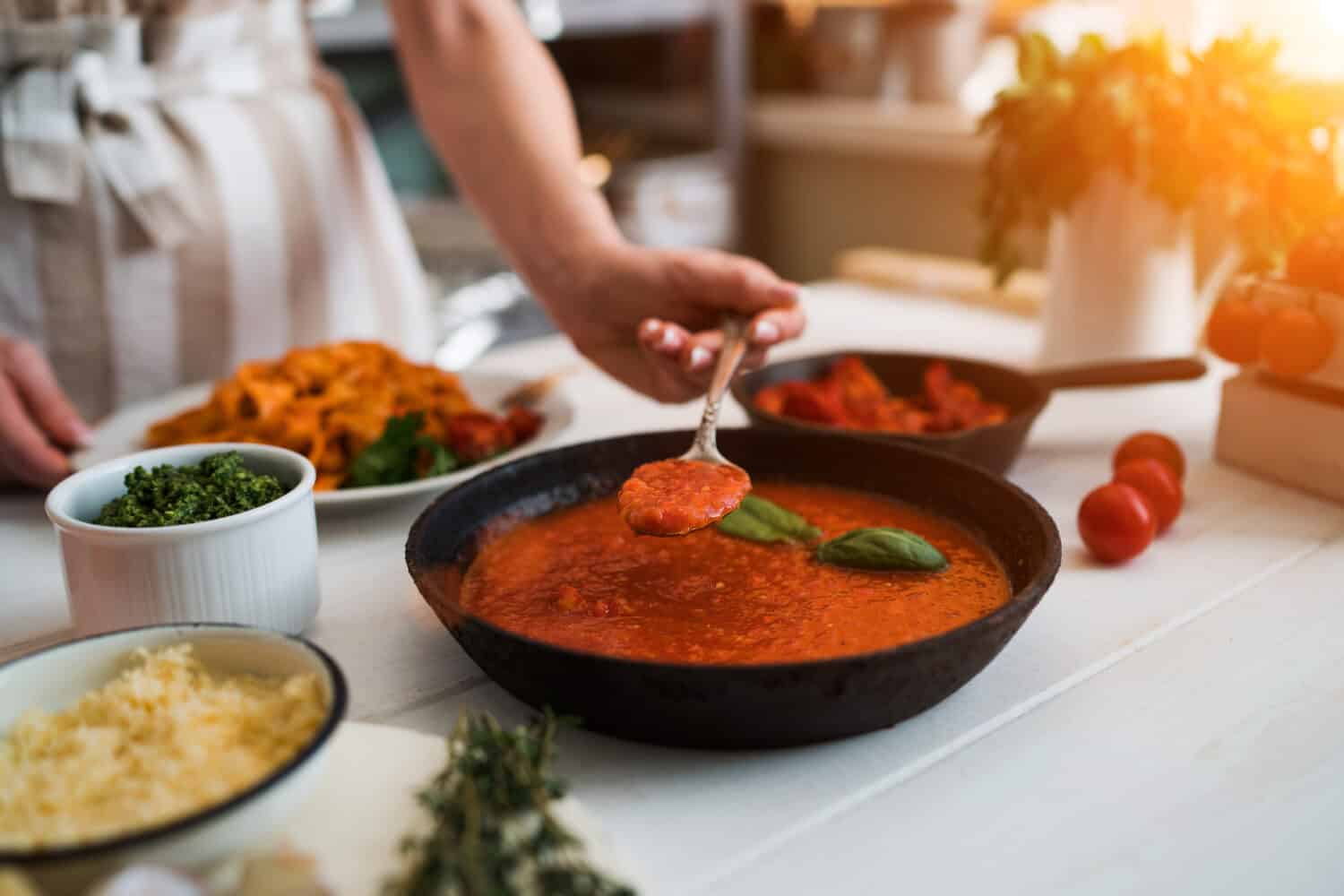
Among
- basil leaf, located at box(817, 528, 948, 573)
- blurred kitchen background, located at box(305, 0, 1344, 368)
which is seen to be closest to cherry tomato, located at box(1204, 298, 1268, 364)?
basil leaf, located at box(817, 528, 948, 573)

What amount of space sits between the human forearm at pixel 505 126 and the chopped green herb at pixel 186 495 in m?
0.74

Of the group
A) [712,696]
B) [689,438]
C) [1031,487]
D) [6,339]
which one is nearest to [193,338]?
[6,339]

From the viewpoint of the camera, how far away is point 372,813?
75cm

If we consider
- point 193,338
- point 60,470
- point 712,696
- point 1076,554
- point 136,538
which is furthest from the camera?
point 193,338

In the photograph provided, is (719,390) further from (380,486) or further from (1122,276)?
(1122,276)

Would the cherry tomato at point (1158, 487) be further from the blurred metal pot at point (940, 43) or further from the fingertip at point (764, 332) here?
the blurred metal pot at point (940, 43)

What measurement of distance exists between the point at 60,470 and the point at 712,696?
0.91m

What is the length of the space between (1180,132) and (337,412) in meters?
1.20

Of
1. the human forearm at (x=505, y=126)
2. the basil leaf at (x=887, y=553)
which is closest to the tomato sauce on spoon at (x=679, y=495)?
the basil leaf at (x=887, y=553)

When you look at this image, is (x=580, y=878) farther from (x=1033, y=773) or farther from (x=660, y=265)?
(x=660, y=265)

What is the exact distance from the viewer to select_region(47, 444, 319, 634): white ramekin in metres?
0.95

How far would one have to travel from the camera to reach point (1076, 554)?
4.08 ft

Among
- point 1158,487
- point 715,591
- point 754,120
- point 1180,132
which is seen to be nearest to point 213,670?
point 715,591

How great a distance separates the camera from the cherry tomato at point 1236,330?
1420mm
